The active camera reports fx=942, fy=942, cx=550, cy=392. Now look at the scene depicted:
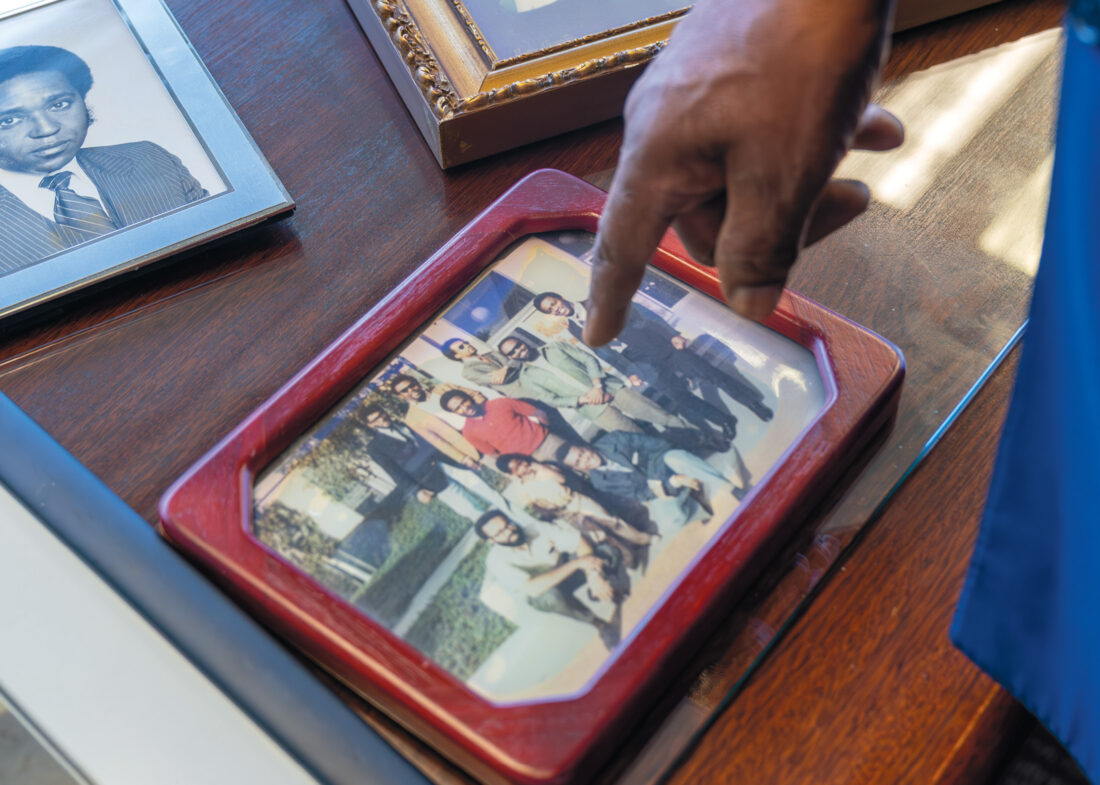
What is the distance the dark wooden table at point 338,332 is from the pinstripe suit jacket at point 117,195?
46mm

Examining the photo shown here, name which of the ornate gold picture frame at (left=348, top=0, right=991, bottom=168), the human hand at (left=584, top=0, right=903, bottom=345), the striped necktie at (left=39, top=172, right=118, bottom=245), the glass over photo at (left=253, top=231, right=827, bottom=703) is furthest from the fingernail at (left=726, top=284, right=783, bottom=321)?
the striped necktie at (left=39, top=172, right=118, bottom=245)

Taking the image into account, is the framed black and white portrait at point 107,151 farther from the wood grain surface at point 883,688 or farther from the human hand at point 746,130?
the wood grain surface at point 883,688

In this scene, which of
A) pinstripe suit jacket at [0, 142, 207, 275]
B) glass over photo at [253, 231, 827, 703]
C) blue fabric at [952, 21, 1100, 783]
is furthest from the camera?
pinstripe suit jacket at [0, 142, 207, 275]

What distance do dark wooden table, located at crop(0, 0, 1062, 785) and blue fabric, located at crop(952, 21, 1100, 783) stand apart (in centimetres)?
4

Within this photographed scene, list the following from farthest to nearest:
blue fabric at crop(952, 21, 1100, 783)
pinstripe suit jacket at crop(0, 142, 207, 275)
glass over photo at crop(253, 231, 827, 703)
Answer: pinstripe suit jacket at crop(0, 142, 207, 275)
glass over photo at crop(253, 231, 827, 703)
blue fabric at crop(952, 21, 1100, 783)

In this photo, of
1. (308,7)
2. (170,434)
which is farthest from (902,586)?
(308,7)

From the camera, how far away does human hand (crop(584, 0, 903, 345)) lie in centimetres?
42

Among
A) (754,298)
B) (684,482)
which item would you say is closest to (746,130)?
(754,298)

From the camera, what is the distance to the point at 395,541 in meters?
0.53

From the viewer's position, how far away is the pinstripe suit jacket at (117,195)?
0.67 metres

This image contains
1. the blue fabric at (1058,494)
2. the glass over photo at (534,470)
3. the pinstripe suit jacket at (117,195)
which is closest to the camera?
the blue fabric at (1058,494)

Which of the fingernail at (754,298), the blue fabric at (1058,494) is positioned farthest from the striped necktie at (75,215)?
the blue fabric at (1058,494)

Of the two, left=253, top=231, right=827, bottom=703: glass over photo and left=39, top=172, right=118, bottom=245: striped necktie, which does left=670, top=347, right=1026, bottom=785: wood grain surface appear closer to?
left=253, top=231, right=827, bottom=703: glass over photo

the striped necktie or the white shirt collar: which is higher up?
the white shirt collar
